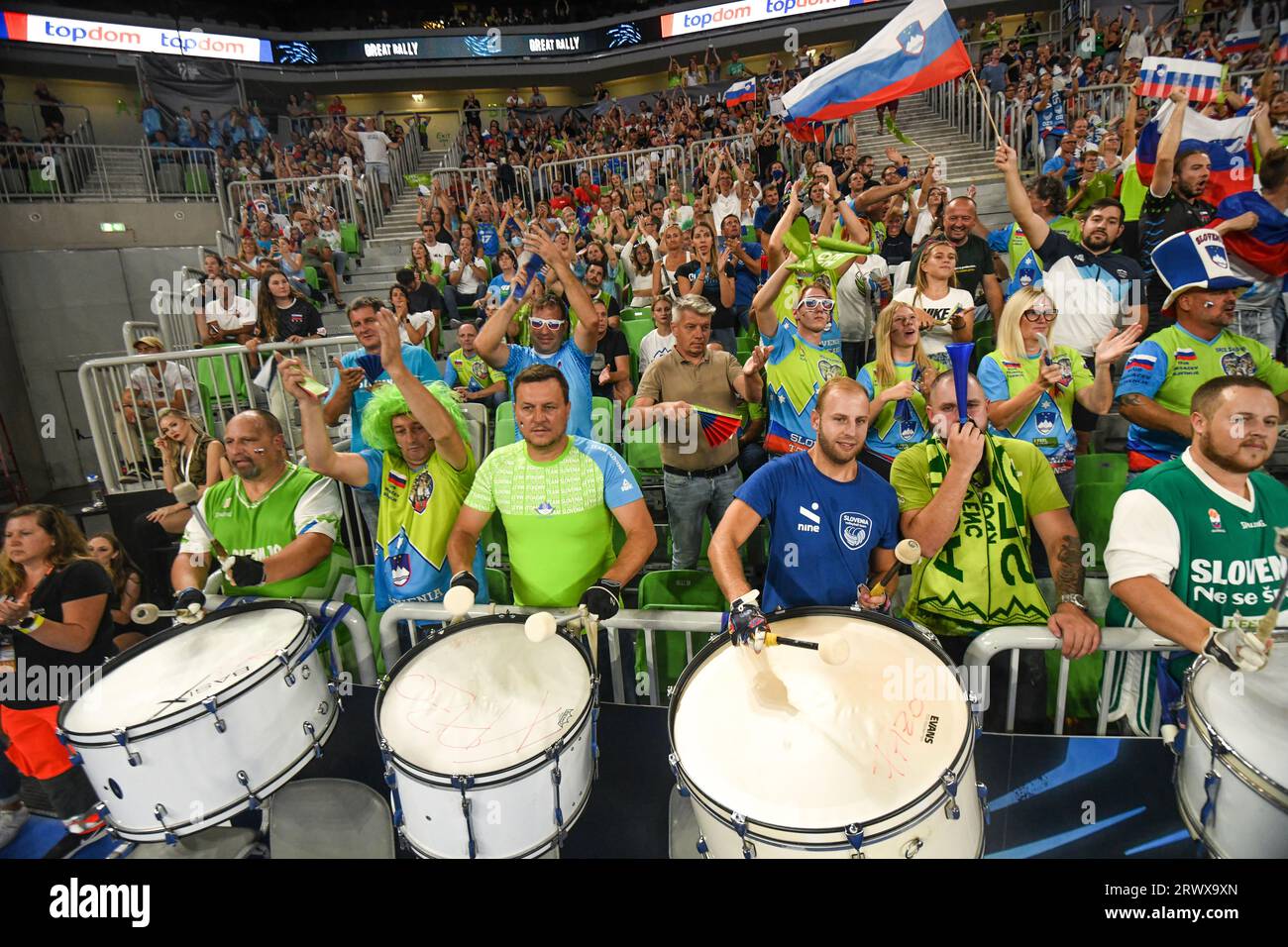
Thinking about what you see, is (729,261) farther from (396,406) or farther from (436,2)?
(436,2)

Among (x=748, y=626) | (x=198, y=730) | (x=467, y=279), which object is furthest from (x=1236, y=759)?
(x=467, y=279)

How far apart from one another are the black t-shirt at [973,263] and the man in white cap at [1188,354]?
5.26 feet

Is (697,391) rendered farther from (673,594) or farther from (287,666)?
(287,666)

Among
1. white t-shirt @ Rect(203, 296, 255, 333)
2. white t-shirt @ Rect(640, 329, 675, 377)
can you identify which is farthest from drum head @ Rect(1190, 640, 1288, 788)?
white t-shirt @ Rect(203, 296, 255, 333)

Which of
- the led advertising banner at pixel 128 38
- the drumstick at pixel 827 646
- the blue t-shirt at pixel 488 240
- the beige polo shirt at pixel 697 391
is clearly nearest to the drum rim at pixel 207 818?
the drumstick at pixel 827 646

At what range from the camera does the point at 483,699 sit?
2070mm

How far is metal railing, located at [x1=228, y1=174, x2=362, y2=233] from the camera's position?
1141cm

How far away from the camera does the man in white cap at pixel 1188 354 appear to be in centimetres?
331

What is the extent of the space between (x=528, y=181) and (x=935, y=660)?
13.1 meters

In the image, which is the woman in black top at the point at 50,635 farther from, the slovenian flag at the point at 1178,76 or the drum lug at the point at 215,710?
the slovenian flag at the point at 1178,76

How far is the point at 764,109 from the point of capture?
15.3 metres

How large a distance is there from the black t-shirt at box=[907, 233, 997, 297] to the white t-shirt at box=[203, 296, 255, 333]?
21.8 ft

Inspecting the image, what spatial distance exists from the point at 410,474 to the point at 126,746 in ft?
4.78

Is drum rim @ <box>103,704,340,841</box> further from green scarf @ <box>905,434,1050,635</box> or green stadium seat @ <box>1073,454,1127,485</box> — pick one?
green stadium seat @ <box>1073,454,1127,485</box>
